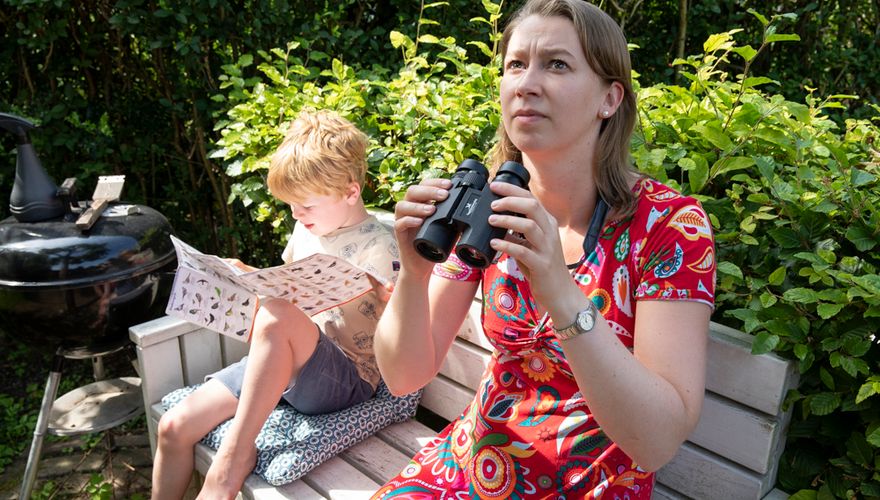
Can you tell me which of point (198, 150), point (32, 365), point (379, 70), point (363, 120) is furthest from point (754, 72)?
point (32, 365)

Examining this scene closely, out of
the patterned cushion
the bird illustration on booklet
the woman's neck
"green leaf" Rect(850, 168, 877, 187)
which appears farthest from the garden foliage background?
the patterned cushion

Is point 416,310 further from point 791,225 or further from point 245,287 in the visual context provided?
point 791,225

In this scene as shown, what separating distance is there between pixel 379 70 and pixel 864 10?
4176 millimetres

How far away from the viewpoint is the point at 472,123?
101 inches

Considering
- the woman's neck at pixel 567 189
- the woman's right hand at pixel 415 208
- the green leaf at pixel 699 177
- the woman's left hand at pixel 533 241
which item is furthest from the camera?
the green leaf at pixel 699 177

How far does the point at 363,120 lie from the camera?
118 inches

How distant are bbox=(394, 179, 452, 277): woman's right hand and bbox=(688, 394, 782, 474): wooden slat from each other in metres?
0.84

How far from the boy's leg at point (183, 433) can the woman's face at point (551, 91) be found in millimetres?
1484

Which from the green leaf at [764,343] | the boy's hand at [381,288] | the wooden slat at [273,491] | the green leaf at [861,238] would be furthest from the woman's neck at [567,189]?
the wooden slat at [273,491]

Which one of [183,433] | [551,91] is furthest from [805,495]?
[183,433]

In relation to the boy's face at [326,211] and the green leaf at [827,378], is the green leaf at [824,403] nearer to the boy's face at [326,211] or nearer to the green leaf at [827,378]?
the green leaf at [827,378]

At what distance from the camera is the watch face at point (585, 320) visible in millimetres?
1291

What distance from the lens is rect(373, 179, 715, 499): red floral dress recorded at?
148cm

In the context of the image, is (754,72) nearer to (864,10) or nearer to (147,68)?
(864,10)
